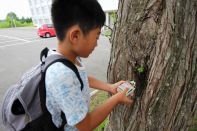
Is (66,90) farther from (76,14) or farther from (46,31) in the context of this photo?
(46,31)

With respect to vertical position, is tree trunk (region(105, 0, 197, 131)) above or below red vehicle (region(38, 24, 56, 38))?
above

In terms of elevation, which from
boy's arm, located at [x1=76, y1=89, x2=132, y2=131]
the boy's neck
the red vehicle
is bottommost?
the red vehicle

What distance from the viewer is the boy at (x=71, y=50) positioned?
1305mm

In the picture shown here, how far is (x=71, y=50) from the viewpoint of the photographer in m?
1.46

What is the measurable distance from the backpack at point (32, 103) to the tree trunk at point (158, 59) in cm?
59

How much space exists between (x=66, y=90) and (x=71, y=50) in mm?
287

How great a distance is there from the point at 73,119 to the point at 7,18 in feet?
177

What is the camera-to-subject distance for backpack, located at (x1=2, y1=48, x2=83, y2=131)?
1354 millimetres

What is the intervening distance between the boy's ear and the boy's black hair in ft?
0.09

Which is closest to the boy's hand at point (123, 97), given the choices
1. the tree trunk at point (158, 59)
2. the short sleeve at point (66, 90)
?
the tree trunk at point (158, 59)

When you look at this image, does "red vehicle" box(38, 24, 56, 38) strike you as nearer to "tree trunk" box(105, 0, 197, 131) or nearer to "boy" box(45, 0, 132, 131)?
"tree trunk" box(105, 0, 197, 131)

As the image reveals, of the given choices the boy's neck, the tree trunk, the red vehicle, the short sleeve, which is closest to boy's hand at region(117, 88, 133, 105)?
the tree trunk

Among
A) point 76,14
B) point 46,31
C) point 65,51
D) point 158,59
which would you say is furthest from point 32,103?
point 46,31

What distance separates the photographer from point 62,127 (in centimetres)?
152
